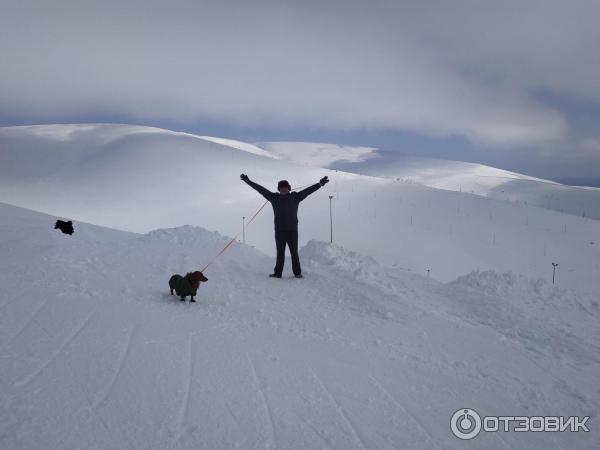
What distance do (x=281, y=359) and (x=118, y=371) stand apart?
4.94ft

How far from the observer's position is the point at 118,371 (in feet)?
10.9

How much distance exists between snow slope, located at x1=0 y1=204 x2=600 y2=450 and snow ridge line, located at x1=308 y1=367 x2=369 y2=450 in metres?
0.01

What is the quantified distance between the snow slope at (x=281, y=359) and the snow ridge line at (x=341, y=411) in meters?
0.01

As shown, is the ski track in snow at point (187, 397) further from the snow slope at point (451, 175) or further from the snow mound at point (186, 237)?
the snow slope at point (451, 175)

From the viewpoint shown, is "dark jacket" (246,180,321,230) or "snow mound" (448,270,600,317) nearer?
"snow mound" (448,270,600,317)

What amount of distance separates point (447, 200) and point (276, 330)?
31411 millimetres

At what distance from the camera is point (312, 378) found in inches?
138

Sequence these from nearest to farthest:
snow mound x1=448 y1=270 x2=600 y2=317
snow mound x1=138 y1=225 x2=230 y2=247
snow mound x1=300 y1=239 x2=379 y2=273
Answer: snow mound x1=448 y1=270 x2=600 y2=317, snow mound x1=300 y1=239 x2=379 y2=273, snow mound x1=138 y1=225 x2=230 y2=247

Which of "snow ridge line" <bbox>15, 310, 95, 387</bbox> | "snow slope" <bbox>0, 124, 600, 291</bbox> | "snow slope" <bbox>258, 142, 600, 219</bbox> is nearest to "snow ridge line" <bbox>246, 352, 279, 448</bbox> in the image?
"snow ridge line" <bbox>15, 310, 95, 387</bbox>

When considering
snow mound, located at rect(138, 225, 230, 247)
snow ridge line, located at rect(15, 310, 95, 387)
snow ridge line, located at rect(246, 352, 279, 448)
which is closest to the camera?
snow ridge line, located at rect(246, 352, 279, 448)

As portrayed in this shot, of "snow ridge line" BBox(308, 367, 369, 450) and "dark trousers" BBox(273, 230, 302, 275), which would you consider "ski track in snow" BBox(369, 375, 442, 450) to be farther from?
"dark trousers" BBox(273, 230, 302, 275)

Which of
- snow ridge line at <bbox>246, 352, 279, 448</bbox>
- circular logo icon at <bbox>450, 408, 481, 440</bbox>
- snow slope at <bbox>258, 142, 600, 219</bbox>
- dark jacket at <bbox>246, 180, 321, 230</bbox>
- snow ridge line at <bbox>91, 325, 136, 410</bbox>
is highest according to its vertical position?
snow slope at <bbox>258, 142, 600, 219</bbox>

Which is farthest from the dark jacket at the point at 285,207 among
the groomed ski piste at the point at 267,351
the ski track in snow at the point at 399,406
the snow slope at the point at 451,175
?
the snow slope at the point at 451,175

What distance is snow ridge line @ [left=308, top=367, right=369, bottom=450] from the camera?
8.88ft
